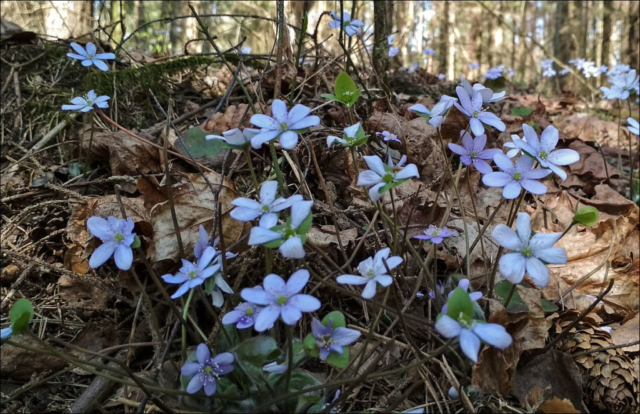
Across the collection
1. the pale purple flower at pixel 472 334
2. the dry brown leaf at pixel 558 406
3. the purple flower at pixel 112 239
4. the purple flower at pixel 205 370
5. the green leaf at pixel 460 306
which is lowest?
the dry brown leaf at pixel 558 406

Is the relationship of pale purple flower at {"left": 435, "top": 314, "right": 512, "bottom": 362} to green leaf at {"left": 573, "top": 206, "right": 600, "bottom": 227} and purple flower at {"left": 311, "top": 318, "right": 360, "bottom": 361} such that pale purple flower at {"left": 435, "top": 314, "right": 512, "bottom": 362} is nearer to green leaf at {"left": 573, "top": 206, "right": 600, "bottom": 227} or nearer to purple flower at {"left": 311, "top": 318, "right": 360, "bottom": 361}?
purple flower at {"left": 311, "top": 318, "right": 360, "bottom": 361}

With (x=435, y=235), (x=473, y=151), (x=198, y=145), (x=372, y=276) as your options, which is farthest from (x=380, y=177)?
(x=198, y=145)

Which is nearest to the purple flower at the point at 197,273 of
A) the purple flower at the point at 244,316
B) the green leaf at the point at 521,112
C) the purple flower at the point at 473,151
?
the purple flower at the point at 244,316

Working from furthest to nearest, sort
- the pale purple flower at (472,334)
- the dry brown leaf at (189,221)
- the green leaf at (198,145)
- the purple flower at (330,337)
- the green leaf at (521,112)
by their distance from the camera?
1. the green leaf at (521,112)
2. the green leaf at (198,145)
3. the dry brown leaf at (189,221)
4. the purple flower at (330,337)
5. the pale purple flower at (472,334)

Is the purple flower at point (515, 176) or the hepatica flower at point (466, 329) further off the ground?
the purple flower at point (515, 176)

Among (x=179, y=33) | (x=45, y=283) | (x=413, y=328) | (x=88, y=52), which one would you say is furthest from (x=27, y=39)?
(x=179, y=33)

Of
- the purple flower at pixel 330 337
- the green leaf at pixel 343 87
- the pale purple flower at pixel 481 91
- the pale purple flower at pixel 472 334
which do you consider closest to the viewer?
the pale purple flower at pixel 472 334

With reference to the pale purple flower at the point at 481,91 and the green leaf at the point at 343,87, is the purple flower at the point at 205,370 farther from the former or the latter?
the pale purple flower at the point at 481,91
